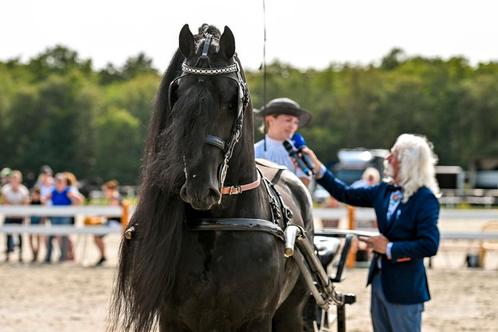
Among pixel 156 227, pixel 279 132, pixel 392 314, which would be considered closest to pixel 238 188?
pixel 156 227

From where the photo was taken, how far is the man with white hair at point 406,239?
540cm

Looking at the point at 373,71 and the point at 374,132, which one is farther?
the point at 373,71

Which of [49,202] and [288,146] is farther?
[49,202]

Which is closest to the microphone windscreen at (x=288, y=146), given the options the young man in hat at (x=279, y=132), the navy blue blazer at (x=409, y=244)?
the young man in hat at (x=279, y=132)

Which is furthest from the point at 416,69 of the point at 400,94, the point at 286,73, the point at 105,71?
the point at 105,71

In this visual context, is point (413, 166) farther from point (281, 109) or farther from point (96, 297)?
point (96, 297)

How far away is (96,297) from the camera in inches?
431

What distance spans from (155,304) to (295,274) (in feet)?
4.15

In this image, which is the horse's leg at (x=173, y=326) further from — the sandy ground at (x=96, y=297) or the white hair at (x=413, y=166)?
the sandy ground at (x=96, y=297)

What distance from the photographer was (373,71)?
74.2m

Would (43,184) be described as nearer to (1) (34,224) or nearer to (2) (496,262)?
(1) (34,224)

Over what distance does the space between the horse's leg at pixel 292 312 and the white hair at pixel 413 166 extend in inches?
35.7

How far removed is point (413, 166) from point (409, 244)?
515 millimetres

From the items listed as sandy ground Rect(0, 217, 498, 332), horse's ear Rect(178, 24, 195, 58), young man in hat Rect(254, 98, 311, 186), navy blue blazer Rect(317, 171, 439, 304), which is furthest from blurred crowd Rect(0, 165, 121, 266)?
horse's ear Rect(178, 24, 195, 58)
